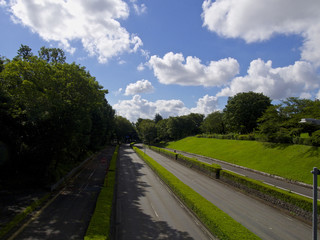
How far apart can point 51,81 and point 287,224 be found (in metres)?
25.3

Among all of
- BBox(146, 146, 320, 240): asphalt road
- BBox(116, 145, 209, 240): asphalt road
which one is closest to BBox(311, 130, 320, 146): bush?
BBox(146, 146, 320, 240): asphalt road

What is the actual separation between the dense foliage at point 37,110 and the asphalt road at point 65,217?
5.67 m

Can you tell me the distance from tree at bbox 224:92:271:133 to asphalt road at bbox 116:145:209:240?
4509cm

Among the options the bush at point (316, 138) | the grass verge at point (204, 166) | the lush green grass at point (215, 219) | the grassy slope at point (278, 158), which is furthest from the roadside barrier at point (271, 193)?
the bush at point (316, 138)

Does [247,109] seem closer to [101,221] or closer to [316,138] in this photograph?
[316,138]

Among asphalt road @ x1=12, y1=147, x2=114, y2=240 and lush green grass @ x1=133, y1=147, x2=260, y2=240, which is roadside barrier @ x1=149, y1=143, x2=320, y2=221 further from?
asphalt road @ x1=12, y1=147, x2=114, y2=240

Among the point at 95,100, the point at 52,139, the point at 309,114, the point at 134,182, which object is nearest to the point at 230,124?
the point at 309,114

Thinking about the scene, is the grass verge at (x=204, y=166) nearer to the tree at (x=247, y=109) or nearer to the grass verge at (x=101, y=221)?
the grass verge at (x=101, y=221)

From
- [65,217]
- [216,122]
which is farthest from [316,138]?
[216,122]

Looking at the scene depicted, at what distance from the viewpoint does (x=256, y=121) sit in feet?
175

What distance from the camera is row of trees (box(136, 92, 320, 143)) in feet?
122

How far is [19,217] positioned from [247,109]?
59.1 meters

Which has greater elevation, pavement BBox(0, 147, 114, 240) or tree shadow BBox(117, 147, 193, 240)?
tree shadow BBox(117, 147, 193, 240)

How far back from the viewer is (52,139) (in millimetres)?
23453
